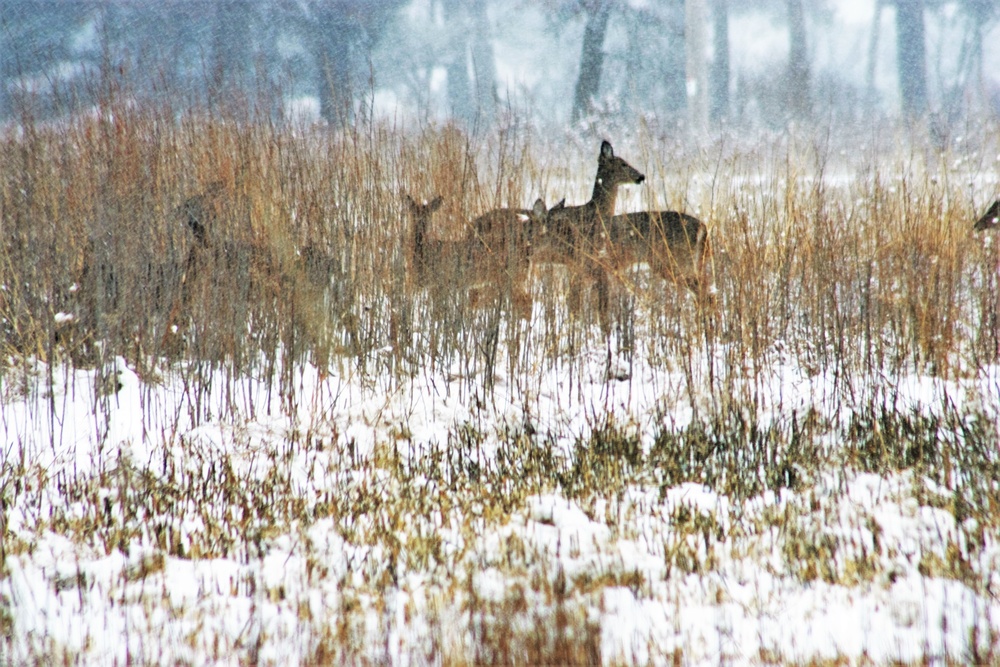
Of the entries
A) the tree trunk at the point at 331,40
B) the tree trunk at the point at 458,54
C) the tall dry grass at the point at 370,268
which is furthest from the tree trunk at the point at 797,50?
the tree trunk at the point at 331,40

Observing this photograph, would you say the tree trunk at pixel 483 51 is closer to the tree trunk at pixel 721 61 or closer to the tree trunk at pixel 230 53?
the tree trunk at pixel 230 53

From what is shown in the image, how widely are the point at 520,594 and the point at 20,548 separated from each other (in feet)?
5.34

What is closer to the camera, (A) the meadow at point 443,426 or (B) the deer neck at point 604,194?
(A) the meadow at point 443,426

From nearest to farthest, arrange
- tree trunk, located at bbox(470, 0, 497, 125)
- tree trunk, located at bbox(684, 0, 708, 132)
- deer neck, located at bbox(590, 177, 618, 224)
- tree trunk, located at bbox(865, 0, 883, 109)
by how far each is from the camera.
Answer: deer neck, located at bbox(590, 177, 618, 224) < tree trunk, located at bbox(470, 0, 497, 125) < tree trunk, located at bbox(684, 0, 708, 132) < tree trunk, located at bbox(865, 0, 883, 109)

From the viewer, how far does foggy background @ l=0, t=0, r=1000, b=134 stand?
494 cm

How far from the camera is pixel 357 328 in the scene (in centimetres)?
459

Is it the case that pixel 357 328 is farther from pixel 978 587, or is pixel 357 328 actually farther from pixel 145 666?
pixel 978 587

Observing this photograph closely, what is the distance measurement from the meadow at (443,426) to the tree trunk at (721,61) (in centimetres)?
363

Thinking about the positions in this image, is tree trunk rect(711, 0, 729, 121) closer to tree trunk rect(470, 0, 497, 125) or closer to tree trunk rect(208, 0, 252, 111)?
tree trunk rect(470, 0, 497, 125)

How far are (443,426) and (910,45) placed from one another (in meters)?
7.99

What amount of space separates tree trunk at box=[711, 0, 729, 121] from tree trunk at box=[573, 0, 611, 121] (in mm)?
1316

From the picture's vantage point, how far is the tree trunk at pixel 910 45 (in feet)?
27.1

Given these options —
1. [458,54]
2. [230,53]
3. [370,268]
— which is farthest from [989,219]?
[458,54]

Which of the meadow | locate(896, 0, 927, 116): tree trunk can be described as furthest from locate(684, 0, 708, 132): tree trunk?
the meadow
